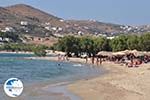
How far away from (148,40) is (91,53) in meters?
23.2

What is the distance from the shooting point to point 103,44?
377 ft

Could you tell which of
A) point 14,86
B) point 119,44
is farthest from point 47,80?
point 119,44

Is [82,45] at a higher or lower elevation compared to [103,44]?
lower

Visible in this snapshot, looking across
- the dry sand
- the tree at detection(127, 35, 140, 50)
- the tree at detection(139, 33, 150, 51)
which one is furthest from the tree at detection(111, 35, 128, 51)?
the dry sand

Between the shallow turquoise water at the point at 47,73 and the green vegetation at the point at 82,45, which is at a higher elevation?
the green vegetation at the point at 82,45

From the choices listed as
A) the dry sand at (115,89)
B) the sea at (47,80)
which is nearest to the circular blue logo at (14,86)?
the dry sand at (115,89)

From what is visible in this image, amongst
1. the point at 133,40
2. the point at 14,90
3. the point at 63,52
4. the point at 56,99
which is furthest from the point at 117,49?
the point at 14,90

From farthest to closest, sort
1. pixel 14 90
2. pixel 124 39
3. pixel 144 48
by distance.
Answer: pixel 124 39 → pixel 144 48 → pixel 14 90

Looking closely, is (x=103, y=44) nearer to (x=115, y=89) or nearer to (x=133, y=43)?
(x=133, y=43)

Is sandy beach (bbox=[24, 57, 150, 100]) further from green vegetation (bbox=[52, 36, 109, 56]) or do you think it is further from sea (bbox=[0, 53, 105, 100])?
green vegetation (bbox=[52, 36, 109, 56])

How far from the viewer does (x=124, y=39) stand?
107750mm

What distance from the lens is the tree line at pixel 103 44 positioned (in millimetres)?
100125

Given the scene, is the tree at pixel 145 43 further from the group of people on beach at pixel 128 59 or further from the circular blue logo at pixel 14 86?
the circular blue logo at pixel 14 86

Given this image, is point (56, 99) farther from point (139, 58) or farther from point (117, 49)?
point (117, 49)
